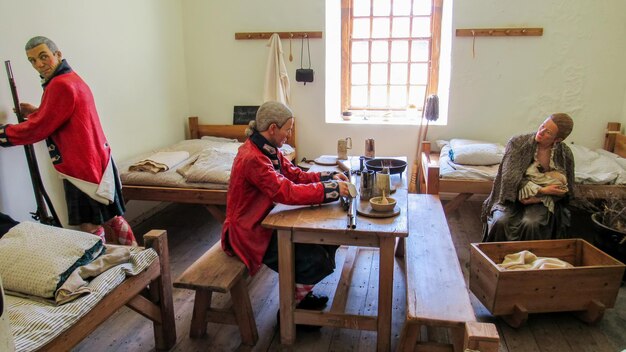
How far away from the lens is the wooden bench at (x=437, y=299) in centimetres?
132

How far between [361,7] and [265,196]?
9.92ft

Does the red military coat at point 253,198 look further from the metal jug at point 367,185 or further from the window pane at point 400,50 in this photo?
the window pane at point 400,50

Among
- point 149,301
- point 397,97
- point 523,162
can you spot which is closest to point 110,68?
point 149,301

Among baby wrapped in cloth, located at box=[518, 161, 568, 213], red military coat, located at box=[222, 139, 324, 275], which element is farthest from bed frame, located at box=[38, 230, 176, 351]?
baby wrapped in cloth, located at box=[518, 161, 568, 213]

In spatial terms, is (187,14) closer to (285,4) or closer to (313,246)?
(285,4)

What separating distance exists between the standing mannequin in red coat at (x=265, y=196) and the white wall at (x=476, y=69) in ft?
7.88

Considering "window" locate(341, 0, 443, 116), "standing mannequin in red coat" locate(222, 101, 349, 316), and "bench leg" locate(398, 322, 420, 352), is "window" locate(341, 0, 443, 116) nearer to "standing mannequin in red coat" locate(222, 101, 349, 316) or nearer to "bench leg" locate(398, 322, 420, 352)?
"standing mannequin in red coat" locate(222, 101, 349, 316)

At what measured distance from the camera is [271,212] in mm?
2062

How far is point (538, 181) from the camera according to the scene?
8.87 ft

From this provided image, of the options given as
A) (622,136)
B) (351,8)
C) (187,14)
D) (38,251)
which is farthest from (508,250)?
(187,14)

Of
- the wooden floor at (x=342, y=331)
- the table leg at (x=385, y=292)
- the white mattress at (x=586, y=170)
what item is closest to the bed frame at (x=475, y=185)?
the white mattress at (x=586, y=170)

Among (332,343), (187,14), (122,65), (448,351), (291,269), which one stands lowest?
(332,343)

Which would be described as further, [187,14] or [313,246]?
[187,14]

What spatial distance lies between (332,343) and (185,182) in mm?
1720
